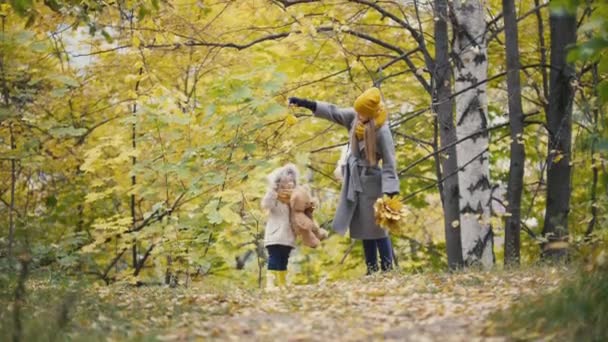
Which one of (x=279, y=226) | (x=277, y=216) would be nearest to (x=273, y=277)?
(x=279, y=226)

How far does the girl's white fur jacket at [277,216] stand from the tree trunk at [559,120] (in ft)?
9.75

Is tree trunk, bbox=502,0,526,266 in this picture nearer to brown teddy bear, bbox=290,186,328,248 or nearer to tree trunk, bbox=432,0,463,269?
tree trunk, bbox=432,0,463,269

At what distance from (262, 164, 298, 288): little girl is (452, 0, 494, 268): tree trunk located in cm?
219

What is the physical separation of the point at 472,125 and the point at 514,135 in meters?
1.39

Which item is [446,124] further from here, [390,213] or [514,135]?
[390,213]

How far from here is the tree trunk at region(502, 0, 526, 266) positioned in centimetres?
1000

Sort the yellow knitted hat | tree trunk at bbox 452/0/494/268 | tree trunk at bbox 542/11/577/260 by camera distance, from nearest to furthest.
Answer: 1. the yellow knitted hat
2. tree trunk at bbox 542/11/577/260
3. tree trunk at bbox 452/0/494/268

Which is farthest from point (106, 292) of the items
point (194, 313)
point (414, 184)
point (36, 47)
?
point (414, 184)

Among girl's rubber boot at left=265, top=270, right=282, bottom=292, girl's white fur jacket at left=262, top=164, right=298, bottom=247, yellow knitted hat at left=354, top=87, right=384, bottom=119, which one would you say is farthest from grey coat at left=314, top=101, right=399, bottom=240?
girl's rubber boot at left=265, top=270, right=282, bottom=292

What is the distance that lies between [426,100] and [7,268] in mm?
9078

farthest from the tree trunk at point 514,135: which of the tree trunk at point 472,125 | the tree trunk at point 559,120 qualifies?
the tree trunk at point 472,125

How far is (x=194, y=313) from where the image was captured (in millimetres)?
6266

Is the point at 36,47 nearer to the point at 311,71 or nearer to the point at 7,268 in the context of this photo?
the point at 7,268

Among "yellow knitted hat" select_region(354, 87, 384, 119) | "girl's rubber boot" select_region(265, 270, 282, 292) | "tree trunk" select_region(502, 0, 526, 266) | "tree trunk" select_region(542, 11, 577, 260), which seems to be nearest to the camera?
"yellow knitted hat" select_region(354, 87, 384, 119)
